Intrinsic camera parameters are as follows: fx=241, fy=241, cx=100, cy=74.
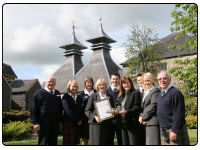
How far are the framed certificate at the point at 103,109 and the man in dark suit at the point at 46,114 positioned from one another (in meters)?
1.29

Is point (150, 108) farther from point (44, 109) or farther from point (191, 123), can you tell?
point (191, 123)

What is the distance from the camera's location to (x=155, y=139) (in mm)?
5875

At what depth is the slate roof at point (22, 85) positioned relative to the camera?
4475cm

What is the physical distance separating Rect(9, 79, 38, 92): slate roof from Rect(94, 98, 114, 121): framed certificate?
40.0m

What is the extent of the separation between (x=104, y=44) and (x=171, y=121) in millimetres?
44637

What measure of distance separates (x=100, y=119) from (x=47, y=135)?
5.43ft

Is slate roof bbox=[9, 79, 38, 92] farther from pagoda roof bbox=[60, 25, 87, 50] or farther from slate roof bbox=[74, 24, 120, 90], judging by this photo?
pagoda roof bbox=[60, 25, 87, 50]

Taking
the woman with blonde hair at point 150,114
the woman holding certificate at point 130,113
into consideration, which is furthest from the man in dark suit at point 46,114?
the woman with blonde hair at point 150,114

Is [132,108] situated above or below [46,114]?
above

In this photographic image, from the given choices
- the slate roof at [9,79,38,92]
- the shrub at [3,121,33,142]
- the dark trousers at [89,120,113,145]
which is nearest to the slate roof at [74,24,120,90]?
the slate roof at [9,79,38,92]

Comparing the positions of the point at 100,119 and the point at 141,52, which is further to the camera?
the point at 141,52

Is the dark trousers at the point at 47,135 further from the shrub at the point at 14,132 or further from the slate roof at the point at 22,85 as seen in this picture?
the slate roof at the point at 22,85

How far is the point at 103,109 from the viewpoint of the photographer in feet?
21.5

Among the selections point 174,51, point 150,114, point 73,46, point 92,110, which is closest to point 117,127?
point 92,110
